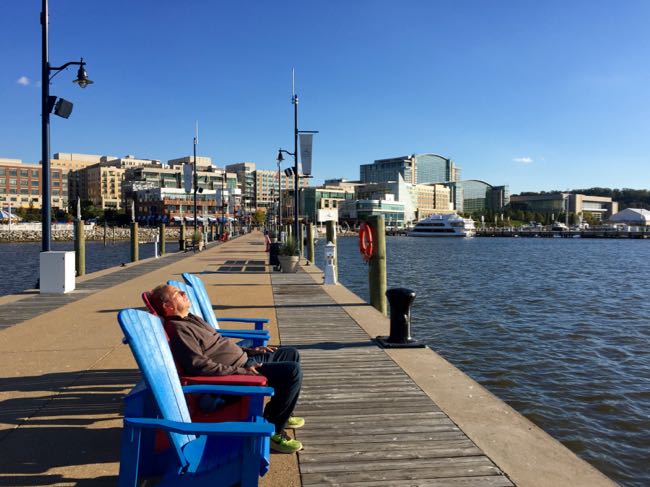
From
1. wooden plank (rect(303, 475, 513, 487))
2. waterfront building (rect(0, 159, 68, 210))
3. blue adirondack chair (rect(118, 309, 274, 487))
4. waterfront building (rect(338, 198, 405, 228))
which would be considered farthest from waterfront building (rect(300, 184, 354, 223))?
blue adirondack chair (rect(118, 309, 274, 487))

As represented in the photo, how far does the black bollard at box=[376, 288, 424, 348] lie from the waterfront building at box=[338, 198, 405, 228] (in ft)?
481

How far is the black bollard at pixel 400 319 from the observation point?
6.83 m

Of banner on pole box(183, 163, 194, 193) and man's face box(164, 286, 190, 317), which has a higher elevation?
banner on pole box(183, 163, 194, 193)

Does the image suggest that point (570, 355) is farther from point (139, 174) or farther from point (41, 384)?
point (139, 174)

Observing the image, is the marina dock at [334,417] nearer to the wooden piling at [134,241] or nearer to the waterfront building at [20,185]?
the wooden piling at [134,241]

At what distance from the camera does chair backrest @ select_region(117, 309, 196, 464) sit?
9.39 feet

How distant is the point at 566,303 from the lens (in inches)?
718

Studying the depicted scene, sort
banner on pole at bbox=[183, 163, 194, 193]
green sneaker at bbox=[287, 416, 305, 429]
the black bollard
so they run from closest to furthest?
1. green sneaker at bbox=[287, 416, 305, 429]
2. the black bollard
3. banner on pole at bbox=[183, 163, 194, 193]

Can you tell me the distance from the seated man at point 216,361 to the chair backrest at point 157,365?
0.34 m

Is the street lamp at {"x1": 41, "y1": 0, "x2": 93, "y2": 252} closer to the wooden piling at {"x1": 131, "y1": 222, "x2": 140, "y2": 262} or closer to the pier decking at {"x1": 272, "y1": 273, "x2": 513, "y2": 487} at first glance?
the pier decking at {"x1": 272, "y1": 273, "x2": 513, "y2": 487}

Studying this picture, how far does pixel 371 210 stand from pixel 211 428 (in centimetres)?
15697

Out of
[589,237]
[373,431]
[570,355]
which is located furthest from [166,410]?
[589,237]

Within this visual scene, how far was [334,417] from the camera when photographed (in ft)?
14.5

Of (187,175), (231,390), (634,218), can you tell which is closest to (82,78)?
(231,390)
